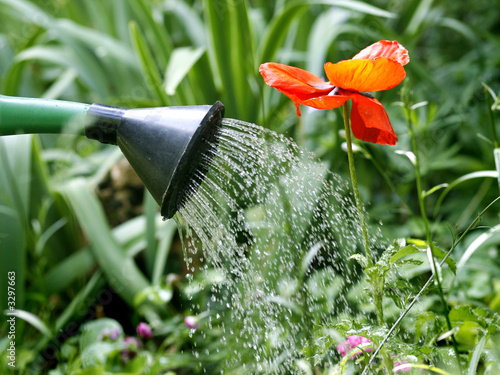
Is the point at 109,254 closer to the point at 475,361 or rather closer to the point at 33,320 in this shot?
the point at 33,320

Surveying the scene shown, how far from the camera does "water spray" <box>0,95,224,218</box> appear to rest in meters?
0.69

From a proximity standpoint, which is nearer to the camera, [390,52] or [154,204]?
[390,52]

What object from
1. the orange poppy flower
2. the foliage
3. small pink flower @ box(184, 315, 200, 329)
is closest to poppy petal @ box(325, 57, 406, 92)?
the orange poppy flower

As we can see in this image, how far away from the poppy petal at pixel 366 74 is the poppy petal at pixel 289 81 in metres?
0.03

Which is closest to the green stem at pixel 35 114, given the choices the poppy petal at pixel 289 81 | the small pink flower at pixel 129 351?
the poppy petal at pixel 289 81

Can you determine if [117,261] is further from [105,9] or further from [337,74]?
[105,9]

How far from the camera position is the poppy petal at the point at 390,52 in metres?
0.75

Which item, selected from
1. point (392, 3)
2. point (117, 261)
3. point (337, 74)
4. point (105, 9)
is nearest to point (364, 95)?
point (337, 74)

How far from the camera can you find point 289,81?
738 mm

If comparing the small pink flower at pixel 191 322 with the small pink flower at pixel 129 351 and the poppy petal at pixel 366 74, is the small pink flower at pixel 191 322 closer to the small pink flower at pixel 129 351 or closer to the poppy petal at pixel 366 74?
the small pink flower at pixel 129 351

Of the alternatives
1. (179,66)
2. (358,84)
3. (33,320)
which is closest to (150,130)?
(358,84)

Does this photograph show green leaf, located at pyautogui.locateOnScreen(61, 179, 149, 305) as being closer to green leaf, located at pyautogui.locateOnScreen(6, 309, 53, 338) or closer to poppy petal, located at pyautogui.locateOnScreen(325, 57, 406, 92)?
green leaf, located at pyautogui.locateOnScreen(6, 309, 53, 338)

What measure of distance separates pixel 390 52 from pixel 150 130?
37 centimetres

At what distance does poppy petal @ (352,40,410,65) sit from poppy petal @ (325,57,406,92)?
4cm
